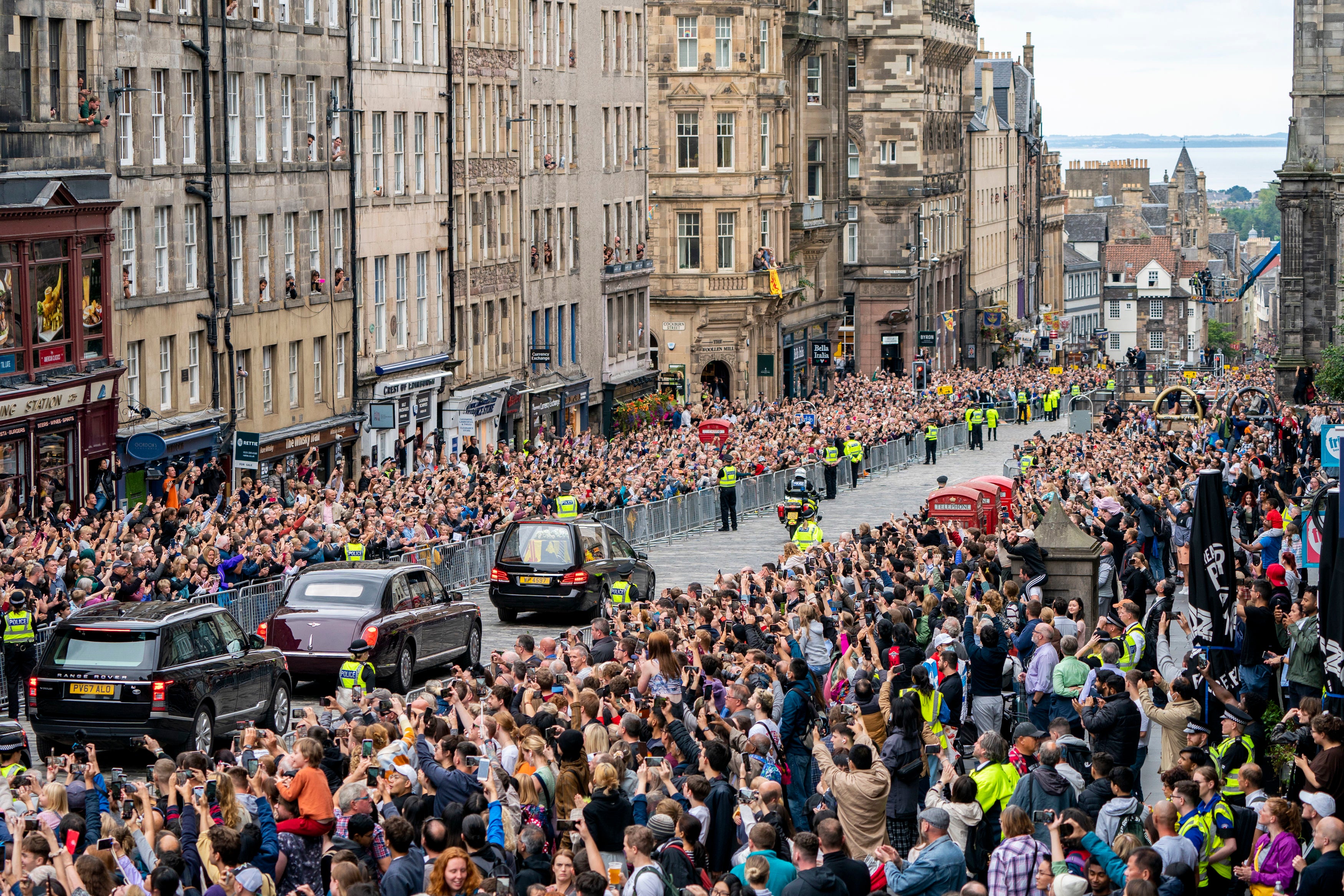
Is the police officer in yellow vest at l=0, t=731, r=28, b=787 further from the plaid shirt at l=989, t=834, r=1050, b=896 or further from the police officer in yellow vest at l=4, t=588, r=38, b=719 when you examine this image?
the plaid shirt at l=989, t=834, r=1050, b=896

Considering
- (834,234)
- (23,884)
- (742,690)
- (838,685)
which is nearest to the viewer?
(23,884)

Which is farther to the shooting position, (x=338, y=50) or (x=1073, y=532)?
(x=338, y=50)

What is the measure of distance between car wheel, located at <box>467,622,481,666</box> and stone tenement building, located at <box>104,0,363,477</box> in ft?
43.7

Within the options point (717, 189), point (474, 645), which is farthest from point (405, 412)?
point (717, 189)

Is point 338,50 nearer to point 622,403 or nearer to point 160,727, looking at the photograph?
point 622,403

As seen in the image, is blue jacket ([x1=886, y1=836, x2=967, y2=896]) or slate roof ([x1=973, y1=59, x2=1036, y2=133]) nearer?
blue jacket ([x1=886, y1=836, x2=967, y2=896])

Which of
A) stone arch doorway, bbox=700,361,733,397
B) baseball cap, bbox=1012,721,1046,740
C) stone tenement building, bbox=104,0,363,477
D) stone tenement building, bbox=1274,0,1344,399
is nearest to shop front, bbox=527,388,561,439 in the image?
stone tenement building, bbox=104,0,363,477

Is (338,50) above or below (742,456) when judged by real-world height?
above

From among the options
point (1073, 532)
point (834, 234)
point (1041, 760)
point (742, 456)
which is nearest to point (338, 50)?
point (742, 456)

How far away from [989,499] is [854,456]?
13.4 m

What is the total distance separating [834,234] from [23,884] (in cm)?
7816

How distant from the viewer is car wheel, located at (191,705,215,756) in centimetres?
2088

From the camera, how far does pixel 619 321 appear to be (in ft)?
227

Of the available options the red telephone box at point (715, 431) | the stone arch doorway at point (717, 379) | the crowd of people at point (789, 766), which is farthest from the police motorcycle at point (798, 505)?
the stone arch doorway at point (717, 379)
